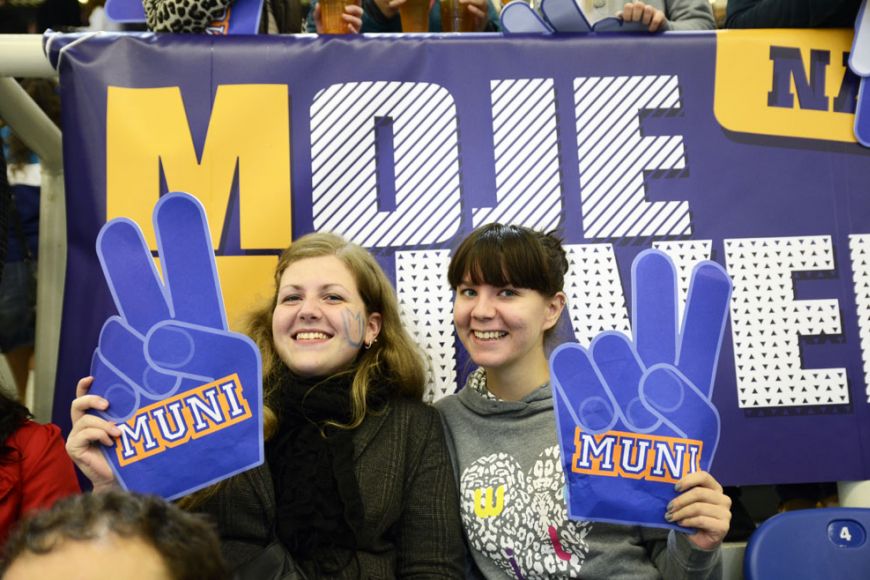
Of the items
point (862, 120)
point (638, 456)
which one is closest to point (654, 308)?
point (638, 456)

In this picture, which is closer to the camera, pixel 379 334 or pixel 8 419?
pixel 8 419

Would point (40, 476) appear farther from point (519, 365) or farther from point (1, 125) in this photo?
point (1, 125)

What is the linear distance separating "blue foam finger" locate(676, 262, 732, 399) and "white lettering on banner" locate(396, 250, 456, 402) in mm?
758

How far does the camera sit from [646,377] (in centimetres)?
139

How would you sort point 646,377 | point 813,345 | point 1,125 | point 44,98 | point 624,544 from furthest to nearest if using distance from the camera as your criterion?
point 1,125 → point 44,98 → point 813,345 → point 624,544 → point 646,377

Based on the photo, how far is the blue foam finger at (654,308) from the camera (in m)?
1.39

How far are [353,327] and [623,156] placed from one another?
2.81ft

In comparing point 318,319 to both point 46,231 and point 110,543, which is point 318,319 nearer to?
point 110,543

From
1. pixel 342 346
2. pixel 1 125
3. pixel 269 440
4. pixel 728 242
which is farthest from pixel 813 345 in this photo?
pixel 1 125

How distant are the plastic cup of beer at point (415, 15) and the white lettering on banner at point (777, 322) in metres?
0.95

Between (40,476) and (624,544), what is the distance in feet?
3.53

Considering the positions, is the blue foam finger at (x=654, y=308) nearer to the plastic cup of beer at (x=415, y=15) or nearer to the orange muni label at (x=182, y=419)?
Result: the orange muni label at (x=182, y=419)

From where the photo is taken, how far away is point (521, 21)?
84.5 inches

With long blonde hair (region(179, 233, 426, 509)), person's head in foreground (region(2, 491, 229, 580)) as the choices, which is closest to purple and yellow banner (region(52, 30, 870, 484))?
long blonde hair (region(179, 233, 426, 509))
